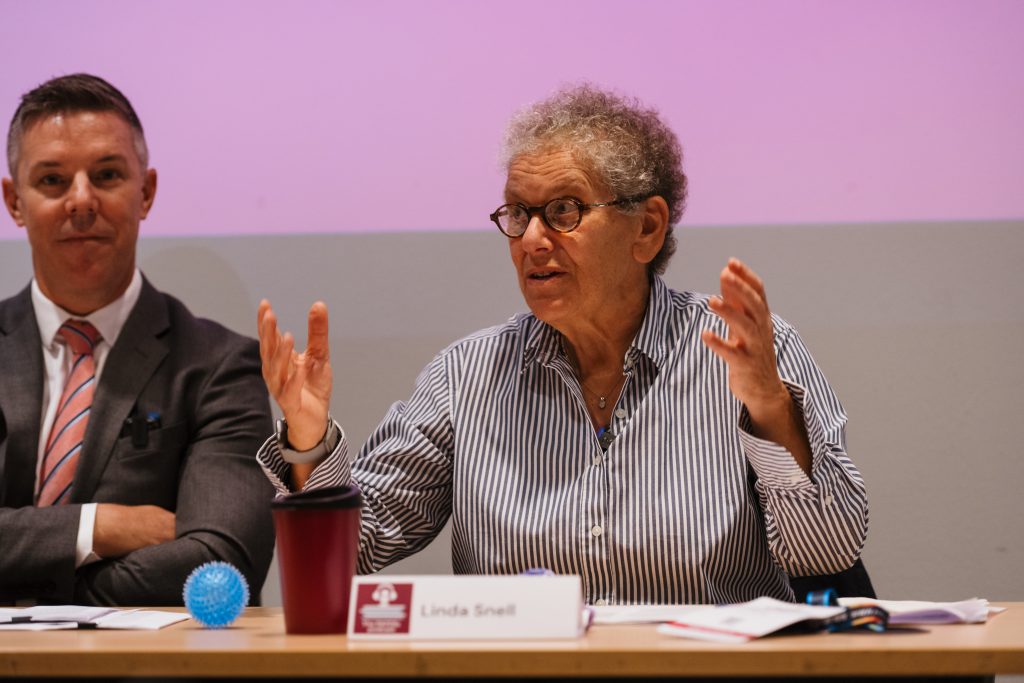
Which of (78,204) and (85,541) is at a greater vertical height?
(78,204)

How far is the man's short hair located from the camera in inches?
106

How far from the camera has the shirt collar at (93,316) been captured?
→ 2684mm

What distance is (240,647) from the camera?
1268mm

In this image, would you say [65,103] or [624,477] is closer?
[624,477]

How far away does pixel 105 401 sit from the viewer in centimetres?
255

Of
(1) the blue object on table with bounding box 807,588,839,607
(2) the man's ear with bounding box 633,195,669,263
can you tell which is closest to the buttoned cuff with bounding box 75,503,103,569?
(2) the man's ear with bounding box 633,195,669,263

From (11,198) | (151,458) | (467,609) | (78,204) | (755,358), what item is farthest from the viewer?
(11,198)

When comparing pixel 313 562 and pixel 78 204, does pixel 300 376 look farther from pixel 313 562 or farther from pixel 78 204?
pixel 78 204

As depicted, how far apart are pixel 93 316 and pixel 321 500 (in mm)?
1488

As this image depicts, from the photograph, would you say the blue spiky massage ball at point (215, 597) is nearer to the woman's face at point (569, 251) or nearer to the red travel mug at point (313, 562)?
the red travel mug at point (313, 562)

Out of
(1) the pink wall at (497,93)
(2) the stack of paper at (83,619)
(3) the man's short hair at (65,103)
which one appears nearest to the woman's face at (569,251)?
(1) the pink wall at (497,93)

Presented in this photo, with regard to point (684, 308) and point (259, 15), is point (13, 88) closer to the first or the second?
point (259, 15)

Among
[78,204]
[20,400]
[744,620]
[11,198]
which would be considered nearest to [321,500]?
[744,620]

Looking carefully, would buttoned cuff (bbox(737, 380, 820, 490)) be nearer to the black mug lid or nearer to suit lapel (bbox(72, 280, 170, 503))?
the black mug lid
